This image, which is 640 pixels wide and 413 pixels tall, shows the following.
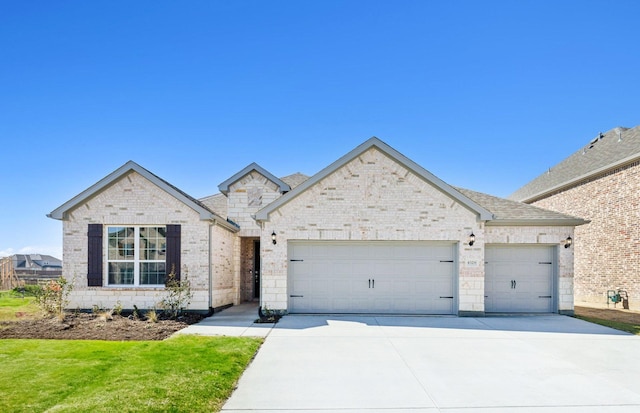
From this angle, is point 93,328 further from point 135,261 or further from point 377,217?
point 377,217

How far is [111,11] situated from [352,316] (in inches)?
441

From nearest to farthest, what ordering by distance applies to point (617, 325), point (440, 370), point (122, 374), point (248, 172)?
1. point (122, 374)
2. point (440, 370)
3. point (617, 325)
4. point (248, 172)

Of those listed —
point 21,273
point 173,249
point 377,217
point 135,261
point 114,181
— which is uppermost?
point 114,181

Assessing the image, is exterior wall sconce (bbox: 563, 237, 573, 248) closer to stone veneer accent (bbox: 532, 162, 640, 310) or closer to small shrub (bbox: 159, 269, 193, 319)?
stone veneer accent (bbox: 532, 162, 640, 310)

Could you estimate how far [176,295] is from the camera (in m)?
12.2

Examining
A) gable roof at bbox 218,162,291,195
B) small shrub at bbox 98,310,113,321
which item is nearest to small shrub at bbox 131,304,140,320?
small shrub at bbox 98,310,113,321

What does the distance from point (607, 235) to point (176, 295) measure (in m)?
17.2

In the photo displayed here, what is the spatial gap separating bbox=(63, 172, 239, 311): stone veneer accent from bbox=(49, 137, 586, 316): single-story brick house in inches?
1.2

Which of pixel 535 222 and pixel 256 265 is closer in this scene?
pixel 535 222

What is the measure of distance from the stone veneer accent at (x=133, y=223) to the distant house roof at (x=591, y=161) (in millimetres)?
16262

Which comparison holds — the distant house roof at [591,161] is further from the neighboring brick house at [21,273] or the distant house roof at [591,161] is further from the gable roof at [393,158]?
the neighboring brick house at [21,273]

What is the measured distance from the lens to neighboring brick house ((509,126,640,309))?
15.3 metres

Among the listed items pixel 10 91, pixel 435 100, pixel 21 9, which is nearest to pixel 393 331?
pixel 435 100

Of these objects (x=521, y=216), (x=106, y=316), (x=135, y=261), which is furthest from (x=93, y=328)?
(x=521, y=216)
